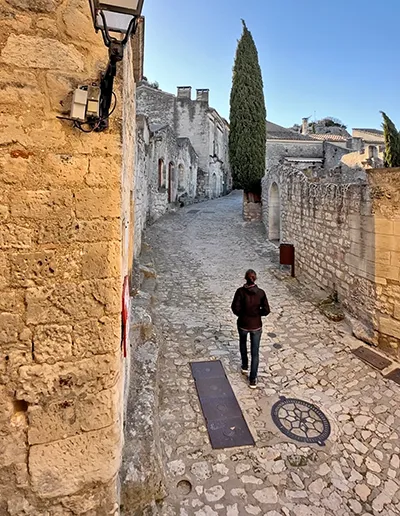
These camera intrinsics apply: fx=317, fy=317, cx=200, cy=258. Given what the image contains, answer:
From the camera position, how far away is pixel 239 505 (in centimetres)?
288

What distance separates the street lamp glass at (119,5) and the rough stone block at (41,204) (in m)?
1.01

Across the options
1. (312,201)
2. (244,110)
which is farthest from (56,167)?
(244,110)

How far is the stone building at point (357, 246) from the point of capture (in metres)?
5.38

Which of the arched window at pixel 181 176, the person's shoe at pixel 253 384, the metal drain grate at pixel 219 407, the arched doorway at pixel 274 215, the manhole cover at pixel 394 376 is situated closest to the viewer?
the metal drain grate at pixel 219 407

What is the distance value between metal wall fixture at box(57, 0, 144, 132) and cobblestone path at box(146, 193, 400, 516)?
10.5 ft

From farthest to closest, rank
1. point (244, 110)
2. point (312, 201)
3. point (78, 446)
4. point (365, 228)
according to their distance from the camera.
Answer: point (244, 110) < point (312, 201) < point (365, 228) < point (78, 446)

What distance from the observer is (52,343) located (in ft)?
6.77

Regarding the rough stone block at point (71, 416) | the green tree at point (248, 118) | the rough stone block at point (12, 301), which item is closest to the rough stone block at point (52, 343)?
the rough stone block at point (12, 301)

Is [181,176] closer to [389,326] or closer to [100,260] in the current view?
[389,326]

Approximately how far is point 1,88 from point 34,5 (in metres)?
0.55

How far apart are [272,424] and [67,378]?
277 cm

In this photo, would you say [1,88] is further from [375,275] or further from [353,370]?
[375,275]

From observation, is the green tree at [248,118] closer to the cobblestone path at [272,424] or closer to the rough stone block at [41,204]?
the cobblestone path at [272,424]

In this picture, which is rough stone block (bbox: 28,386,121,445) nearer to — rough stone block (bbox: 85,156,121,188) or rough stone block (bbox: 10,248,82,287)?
rough stone block (bbox: 10,248,82,287)
